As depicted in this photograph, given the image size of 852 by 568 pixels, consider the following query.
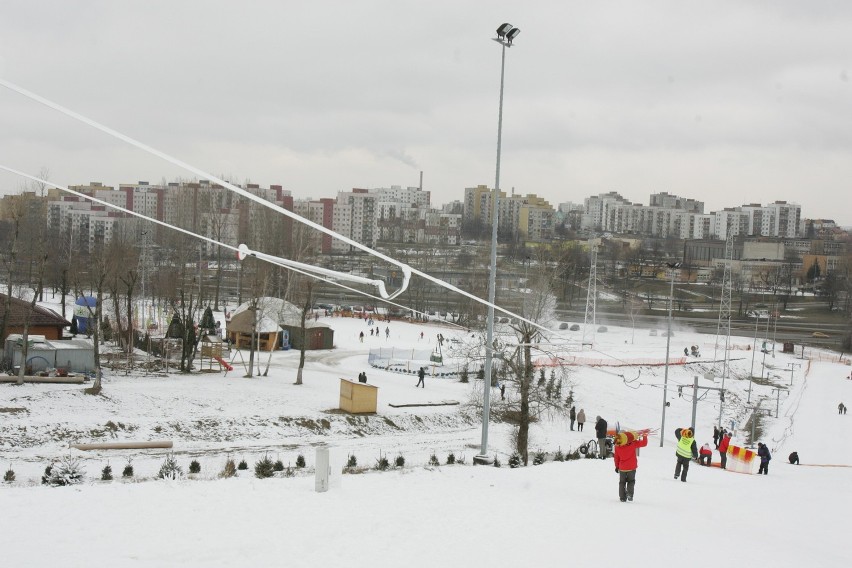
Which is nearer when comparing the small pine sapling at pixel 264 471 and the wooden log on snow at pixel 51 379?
the small pine sapling at pixel 264 471

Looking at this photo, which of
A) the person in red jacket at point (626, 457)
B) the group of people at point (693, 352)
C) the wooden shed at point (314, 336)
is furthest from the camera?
the group of people at point (693, 352)

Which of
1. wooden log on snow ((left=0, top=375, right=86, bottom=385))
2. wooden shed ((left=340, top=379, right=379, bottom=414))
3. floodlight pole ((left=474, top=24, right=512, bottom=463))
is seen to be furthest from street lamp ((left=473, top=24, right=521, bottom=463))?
wooden log on snow ((left=0, top=375, right=86, bottom=385))

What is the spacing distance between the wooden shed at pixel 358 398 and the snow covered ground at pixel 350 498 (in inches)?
26.3

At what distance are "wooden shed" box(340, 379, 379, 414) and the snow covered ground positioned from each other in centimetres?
67

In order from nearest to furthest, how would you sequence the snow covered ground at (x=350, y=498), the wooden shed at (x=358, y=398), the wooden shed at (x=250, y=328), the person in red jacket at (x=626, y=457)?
1. the snow covered ground at (x=350, y=498)
2. the person in red jacket at (x=626, y=457)
3. the wooden shed at (x=358, y=398)
4. the wooden shed at (x=250, y=328)

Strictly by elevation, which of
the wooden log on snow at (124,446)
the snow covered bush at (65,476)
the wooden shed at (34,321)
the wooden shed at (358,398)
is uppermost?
the wooden shed at (34,321)

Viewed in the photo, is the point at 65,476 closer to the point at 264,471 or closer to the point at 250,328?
the point at 264,471

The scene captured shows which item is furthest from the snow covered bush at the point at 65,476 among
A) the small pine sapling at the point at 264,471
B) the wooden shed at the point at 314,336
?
the wooden shed at the point at 314,336

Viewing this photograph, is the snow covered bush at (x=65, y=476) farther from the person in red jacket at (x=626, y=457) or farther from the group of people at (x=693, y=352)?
the group of people at (x=693, y=352)

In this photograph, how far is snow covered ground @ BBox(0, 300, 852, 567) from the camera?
30.9ft

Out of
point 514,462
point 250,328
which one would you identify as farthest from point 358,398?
point 250,328

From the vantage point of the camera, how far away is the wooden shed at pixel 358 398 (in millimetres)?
29938

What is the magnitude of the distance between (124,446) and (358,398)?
33.2ft

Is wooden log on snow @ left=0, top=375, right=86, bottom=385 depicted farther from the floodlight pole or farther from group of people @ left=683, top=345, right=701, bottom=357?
group of people @ left=683, top=345, right=701, bottom=357
